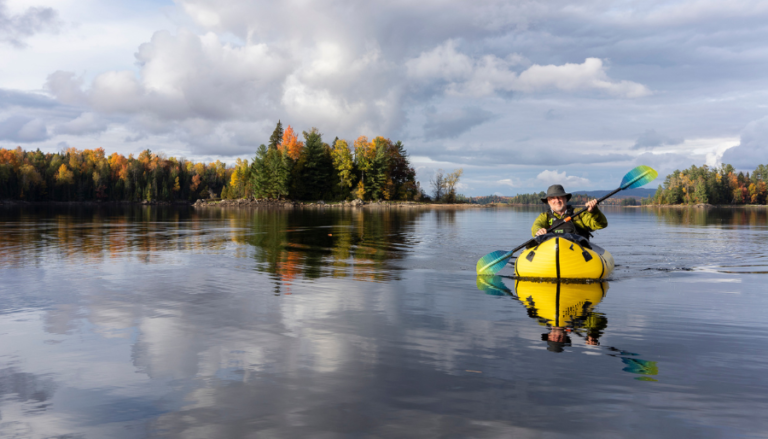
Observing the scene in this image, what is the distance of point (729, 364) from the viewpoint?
6426mm

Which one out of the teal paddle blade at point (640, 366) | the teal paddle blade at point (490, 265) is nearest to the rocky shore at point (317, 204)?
the teal paddle blade at point (490, 265)

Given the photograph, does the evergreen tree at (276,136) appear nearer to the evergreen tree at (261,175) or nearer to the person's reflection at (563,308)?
the evergreen tree at (261,175)

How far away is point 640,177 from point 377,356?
39.9 ft

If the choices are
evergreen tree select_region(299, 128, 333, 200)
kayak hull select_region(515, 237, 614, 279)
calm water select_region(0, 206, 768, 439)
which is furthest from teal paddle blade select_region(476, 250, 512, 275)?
evergreen tree select_region(299, 128, 333, 200)

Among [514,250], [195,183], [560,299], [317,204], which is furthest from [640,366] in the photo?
[195,183]

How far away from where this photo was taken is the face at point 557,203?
43.9 ft

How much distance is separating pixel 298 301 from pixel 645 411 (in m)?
7.29

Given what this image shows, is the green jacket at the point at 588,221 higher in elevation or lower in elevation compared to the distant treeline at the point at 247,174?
lower

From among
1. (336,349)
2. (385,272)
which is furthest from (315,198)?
(336,349)

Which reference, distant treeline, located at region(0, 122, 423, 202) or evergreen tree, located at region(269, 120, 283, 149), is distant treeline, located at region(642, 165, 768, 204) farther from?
evergreen tree, located at region(269, 120, 283, 149)

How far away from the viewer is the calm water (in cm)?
484

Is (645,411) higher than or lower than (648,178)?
lower

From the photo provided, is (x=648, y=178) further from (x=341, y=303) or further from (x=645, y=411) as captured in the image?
(x=645, y=411)

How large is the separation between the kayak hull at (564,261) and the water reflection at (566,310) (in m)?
0.28
